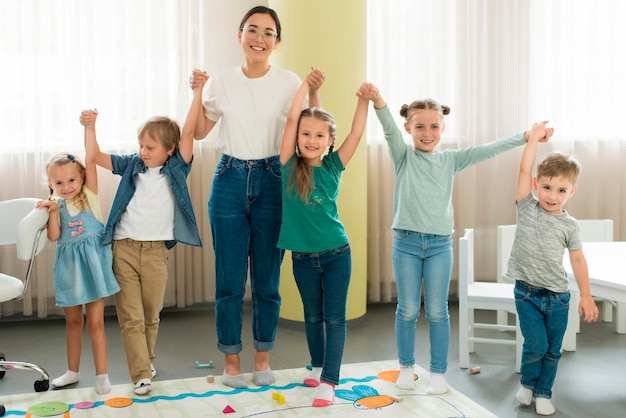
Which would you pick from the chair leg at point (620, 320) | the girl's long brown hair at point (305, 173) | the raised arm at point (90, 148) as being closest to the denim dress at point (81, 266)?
the raised arm at point (90, 148)

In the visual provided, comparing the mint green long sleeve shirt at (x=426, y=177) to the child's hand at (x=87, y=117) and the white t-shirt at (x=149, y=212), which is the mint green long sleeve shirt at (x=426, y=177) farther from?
the child's hand at (x=87, y=117)

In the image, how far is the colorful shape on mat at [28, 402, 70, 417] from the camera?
2729mm

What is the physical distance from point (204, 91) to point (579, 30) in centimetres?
275

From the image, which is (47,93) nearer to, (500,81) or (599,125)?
(500,81)

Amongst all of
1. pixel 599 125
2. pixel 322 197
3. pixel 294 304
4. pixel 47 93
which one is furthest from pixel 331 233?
pixel 599 125

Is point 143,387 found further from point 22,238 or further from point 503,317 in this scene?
point 503,317

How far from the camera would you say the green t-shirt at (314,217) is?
2786 millimetres

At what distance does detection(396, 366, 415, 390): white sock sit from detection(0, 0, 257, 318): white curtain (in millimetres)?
1765

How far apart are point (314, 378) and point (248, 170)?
90 cm

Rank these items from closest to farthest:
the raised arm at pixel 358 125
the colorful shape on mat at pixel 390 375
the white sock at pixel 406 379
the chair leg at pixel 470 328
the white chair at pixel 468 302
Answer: the raised arm at pixel 358 125 < the white sock at pixel 406 379 < the colorful shape on mat at pixel 390 375 < the white chair at pixel 468 302 < the chair leg at pixel 470 328

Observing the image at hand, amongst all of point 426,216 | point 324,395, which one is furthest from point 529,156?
point 324,395

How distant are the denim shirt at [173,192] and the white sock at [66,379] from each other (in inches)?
24.3

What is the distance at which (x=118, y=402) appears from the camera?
2848mm

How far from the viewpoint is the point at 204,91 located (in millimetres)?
3029
